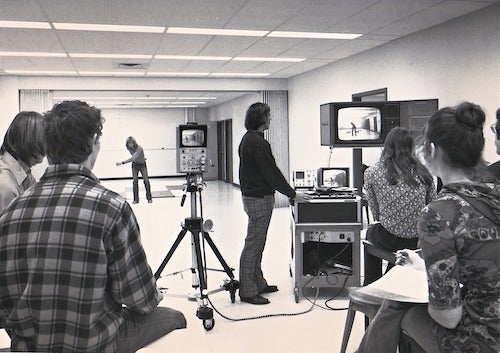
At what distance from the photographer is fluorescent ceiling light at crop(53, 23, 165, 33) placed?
5.08 metres

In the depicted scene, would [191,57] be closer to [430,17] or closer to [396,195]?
[430,17]

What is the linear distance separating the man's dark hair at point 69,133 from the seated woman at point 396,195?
2256 millimetres

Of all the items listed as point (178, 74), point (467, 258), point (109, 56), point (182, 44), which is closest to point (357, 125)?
point (182, 44)

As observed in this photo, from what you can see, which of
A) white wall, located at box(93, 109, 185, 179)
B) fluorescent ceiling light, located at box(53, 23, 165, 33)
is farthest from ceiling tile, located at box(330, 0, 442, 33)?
white wall, located at box(93, 109, 185, 179)

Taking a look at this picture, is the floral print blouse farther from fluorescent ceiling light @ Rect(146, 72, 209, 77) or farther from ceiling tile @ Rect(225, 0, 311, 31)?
fluorescent ceiling light @ Rect(146, 72, 209, 77)

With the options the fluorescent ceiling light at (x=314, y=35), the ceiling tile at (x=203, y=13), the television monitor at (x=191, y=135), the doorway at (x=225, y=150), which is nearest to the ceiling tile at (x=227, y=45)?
the fluorescent ceiling light at (x=314, y=35)

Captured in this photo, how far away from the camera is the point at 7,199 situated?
2277 mm

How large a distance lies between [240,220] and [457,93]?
4148mm

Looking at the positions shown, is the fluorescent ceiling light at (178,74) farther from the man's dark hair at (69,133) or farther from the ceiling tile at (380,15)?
the man's dark hair at (69,133)

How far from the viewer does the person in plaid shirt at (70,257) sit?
1.40m

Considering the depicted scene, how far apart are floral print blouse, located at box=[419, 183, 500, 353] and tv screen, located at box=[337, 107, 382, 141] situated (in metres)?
3.42

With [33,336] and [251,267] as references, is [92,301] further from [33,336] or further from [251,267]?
[251,267]

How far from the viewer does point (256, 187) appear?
3.83m

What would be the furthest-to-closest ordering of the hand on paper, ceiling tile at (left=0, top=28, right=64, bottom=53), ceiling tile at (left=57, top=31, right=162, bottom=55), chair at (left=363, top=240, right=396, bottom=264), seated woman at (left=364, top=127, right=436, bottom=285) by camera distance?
ceiling tile at (left=57, top=31, right=162, bottom=55)
ceiling tile at (left=0, top=28, right=64, bottom=53)
seated woman at (left=364, top=127, right=436, bottom=285)
chair at (left=363, top=240, right=396, bottom=264)
the hand on paper
